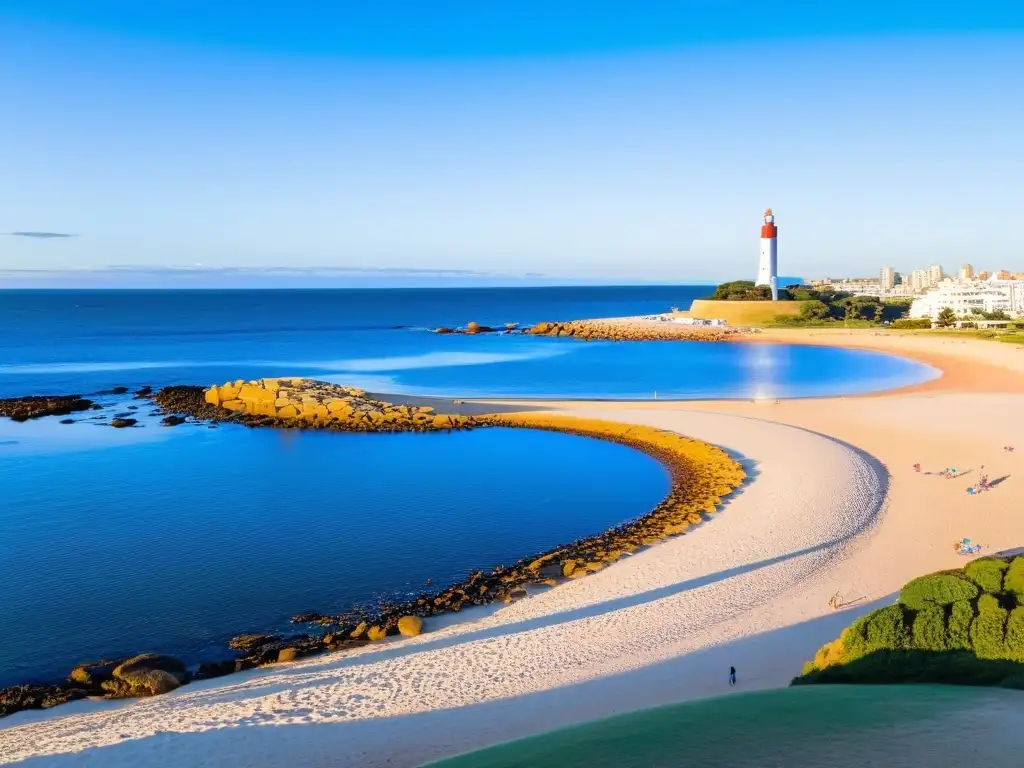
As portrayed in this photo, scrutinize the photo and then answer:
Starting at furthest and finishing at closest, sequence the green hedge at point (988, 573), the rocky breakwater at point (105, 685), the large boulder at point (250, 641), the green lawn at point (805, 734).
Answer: the large boulder at point (250, 641), the rocky breakwater at point (105, 685), the green hedge at point (988, 573), the green lawn at point (805, 734)

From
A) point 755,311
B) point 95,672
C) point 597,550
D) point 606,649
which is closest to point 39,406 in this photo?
point 95,672

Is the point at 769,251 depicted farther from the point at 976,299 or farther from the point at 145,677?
the point at 145,677

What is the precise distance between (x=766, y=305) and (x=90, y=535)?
87256 millimetres

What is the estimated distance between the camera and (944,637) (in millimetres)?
9672

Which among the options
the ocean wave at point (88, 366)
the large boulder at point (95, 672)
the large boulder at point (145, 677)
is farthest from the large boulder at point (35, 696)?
the ocean wave at point (88, 366)

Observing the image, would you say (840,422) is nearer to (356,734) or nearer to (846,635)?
(846,635)

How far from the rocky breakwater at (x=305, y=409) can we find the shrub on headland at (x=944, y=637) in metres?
25.4

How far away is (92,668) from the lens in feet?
39.9

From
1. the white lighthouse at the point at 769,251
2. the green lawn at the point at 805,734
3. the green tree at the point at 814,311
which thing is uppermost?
the white lighthouse at the point at 769,251

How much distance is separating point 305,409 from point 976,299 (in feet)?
293

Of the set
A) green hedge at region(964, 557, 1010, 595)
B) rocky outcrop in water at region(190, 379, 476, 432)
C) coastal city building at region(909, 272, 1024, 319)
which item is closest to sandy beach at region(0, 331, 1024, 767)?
green hedge at region(964, 557, 1010, 595)

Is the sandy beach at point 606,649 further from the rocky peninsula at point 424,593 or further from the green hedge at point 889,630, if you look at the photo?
the green hedge at point 889,630

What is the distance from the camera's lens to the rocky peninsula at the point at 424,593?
11703 millimetres

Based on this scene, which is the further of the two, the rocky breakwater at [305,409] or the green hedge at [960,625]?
the rocky breakwater at [305,409]
